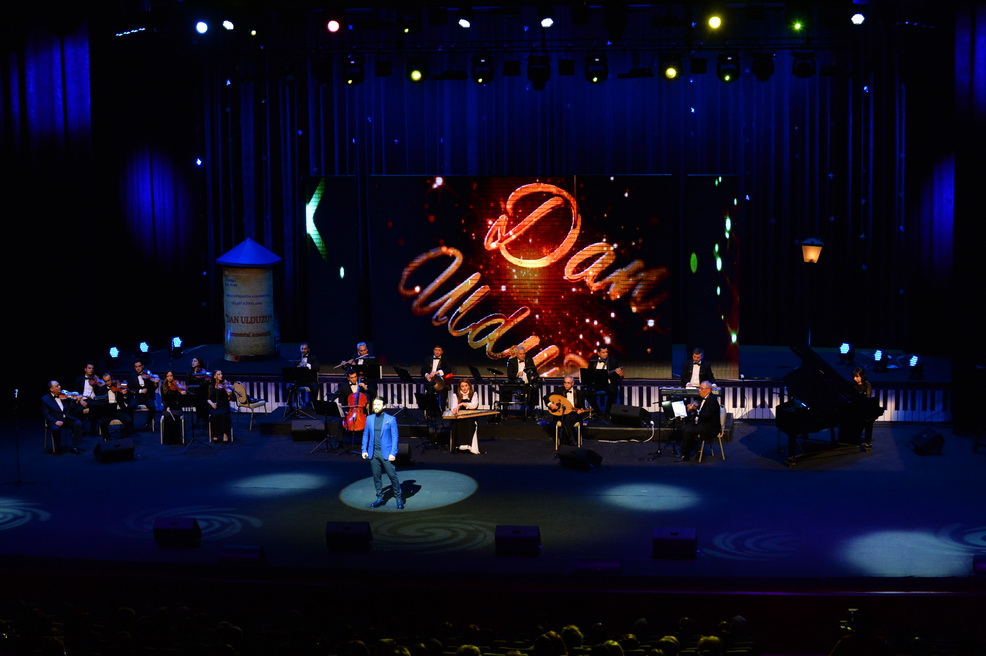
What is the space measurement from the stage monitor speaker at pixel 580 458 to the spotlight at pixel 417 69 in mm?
7876

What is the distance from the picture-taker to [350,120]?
86.4ft

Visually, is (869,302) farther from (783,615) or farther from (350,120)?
(783,615)

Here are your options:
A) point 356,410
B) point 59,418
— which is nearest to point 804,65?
point 356,410

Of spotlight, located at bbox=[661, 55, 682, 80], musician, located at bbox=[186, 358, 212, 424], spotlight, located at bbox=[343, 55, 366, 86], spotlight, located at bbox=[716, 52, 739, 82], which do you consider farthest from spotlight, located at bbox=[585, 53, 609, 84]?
musician, located at bbox=[186, 358, 212, 424]

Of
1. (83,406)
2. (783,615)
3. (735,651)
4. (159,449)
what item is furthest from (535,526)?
(83,406)

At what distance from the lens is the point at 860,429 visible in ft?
59.5

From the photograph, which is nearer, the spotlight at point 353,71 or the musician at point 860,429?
the musician at point 860,429

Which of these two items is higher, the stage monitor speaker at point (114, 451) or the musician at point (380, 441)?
the musician at point (380, 441)

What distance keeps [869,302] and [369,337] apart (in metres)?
10.8

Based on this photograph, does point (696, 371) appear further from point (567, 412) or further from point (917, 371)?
point (917, 371)

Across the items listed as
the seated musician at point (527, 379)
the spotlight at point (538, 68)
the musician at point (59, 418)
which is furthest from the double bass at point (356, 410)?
the spotlight at point (538, 68)

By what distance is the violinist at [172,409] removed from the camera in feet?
62.2

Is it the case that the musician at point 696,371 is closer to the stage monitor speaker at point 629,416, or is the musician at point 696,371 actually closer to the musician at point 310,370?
the stage monitor speaker at point 629,416

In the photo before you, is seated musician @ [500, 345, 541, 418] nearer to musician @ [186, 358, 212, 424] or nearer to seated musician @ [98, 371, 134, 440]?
musician @ [186, 358, 212, 424]
